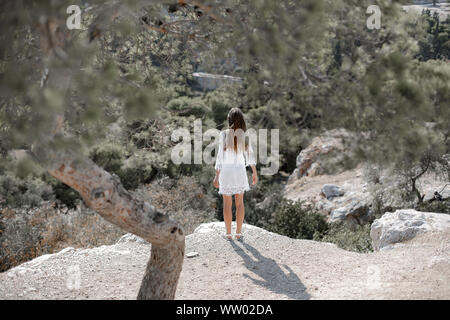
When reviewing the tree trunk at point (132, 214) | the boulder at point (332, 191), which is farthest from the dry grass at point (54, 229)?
the boulder at point (332, 191)

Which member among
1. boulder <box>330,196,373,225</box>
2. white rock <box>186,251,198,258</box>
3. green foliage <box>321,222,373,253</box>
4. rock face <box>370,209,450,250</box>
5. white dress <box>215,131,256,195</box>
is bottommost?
boulder <box>330,196,373,225</box>

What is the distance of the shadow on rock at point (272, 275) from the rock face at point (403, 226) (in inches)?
61.4

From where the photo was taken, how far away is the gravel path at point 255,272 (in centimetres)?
371

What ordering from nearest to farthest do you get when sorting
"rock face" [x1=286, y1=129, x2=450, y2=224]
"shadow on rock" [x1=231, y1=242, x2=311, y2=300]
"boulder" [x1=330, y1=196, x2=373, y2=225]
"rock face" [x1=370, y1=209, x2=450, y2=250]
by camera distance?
"shadow on rock" [x1=231, y1=242, x2=311, y2=300], "rock face" [x1=370, y1=209, x2=450, y2=250], "rock face" [x1=286, y1=129, x2=450, y2=224], "boulder" [x1=330, y1=196, x2=373, y2=225]

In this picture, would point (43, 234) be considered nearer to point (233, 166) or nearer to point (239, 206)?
point (239, 206)

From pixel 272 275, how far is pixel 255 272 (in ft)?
0.57

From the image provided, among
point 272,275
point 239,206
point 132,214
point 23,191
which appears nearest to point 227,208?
point 239,206

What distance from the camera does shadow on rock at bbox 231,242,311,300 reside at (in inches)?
150

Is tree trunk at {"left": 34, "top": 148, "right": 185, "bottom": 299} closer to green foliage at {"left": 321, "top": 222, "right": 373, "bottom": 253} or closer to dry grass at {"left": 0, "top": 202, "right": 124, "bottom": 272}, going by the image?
dry grass at {"left": 0, "top": 202, "right": 124, "bottom": 272}

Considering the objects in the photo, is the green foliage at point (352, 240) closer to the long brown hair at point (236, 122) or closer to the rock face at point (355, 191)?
the rock face at point (355, 191)

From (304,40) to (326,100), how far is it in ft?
1.22

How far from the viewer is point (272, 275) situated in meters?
4.23

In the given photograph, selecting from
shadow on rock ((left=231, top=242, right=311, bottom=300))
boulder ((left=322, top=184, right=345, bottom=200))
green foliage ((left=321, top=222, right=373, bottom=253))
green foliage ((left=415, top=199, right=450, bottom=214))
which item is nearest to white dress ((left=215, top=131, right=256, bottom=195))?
shadow on rock ((left=231, top=242, right=311, bottom=300))
